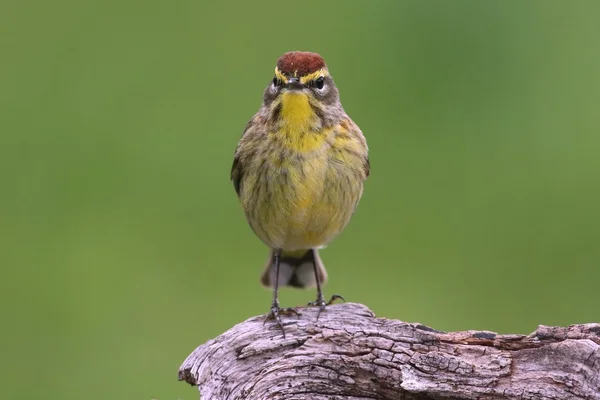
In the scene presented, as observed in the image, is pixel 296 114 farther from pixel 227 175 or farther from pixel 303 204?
pixel 227 175

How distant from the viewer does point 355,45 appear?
10594 mm

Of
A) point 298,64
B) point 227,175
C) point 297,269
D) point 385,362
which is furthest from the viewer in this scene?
point 227,175

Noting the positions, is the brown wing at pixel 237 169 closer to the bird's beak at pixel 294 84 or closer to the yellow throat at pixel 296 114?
the yellow throat at pixel 296 114

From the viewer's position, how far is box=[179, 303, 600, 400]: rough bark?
18.9ft

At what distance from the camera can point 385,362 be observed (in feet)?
19.9

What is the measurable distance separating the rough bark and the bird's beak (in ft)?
4.01

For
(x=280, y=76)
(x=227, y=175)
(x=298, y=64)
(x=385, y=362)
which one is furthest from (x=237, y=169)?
(x=227, y=175)

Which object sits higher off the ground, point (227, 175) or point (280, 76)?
point (227, 175)

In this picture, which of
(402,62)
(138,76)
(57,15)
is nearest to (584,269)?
(402,62)

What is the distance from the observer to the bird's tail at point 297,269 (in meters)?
7.68

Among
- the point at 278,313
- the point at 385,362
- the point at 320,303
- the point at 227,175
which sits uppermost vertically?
the point at 227,175

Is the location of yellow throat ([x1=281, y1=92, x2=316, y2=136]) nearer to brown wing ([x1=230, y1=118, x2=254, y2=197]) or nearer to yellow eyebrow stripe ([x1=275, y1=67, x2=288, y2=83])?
yellow eyebrow stripe ([x1=275, y1=67, x2=288, y2=83])

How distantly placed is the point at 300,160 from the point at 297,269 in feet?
3.59

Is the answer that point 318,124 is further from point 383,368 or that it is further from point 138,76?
point 138,76
